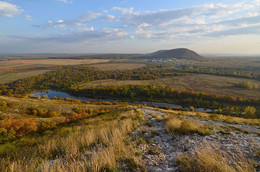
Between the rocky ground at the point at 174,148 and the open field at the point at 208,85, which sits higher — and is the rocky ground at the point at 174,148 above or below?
above

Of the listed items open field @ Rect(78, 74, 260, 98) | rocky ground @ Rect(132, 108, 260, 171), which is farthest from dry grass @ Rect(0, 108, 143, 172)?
open field @ Rect(78, 74, 260, 98)

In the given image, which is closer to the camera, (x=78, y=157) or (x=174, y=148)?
(x=78, y=157)

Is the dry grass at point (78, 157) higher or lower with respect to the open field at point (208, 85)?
higher

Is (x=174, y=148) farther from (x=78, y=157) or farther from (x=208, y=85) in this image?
(x=208, y=85)

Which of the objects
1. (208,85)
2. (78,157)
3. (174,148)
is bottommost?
(208,85)

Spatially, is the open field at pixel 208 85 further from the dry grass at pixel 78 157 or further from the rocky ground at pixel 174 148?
the dry grass at pixel 78 157

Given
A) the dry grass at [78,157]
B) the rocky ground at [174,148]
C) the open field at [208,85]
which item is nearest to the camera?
the dry grass at [78,157]

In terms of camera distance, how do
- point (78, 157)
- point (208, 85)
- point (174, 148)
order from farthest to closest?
point (208, 85)
point (174, 148)
point (78, 157)

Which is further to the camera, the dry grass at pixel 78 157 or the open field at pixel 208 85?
the open field at pixel 208 85

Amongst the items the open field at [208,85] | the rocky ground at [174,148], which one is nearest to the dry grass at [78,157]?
the rocky ground at [174,148]

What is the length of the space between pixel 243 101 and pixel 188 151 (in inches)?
2229

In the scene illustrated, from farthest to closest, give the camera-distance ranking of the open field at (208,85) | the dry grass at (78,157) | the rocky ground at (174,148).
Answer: the open field at (208,85)
the rocky ground at (174,148)
the dry grass at (78,157)

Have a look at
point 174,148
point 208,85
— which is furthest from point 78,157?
point 208,85

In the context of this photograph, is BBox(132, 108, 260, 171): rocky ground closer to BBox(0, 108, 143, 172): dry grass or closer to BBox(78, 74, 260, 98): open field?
BBox(0, 108, 143, 172): dry grass
